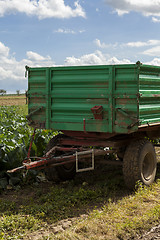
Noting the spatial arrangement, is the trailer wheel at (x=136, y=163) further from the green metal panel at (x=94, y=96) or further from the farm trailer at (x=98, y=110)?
the green metal panel at (x=94, y=96)

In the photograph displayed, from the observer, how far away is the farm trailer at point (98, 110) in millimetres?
5859

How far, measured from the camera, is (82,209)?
17.8 ft

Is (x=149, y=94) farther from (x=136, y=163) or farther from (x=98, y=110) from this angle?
(x=136, y=163)

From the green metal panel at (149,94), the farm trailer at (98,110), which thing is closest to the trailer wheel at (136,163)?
the farm trailer at (98,110)

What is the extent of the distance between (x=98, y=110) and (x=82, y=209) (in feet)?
5.89

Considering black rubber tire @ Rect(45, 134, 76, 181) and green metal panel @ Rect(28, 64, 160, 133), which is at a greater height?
green metal panel @ Rect(28, 64, 160, 133)

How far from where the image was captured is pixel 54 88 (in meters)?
6.53

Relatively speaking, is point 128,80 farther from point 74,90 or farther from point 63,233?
point 63,233

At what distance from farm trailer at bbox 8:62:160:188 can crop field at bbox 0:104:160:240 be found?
432 mm

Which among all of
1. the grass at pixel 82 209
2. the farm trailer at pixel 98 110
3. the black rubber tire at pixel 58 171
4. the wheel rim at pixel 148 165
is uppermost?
the farm trailer at pixel 98 110

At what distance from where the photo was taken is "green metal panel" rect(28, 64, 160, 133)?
5.82 m

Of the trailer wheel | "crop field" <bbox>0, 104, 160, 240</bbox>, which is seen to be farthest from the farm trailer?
"crop field" <bbox>0, 104, 160, 240</bbox>

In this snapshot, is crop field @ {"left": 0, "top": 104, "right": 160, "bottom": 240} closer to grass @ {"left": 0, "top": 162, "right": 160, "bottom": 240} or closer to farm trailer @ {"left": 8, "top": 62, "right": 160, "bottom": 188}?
grass @ {"left": 0, "top": 162, "right": 160, "bottom": 240}

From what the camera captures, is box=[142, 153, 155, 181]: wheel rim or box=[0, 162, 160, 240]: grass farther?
box=[142, 153, 155, 181]: wheel rim
